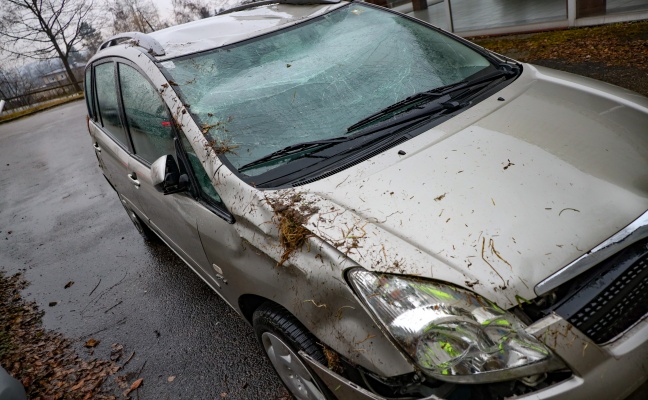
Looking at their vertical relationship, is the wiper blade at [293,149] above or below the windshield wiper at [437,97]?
above

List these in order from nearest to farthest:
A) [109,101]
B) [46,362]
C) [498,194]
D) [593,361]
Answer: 1. [593,361]
2. [498,194]
3. [46,362]
4. [109,101]

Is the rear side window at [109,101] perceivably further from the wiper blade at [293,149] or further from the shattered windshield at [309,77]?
the wiper blade at [293,149]

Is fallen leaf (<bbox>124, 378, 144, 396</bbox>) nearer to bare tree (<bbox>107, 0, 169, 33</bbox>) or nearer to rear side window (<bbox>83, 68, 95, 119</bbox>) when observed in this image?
rear side window (<bbox>83, 68, 95, 119</bbox>)

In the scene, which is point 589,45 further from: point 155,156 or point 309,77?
point 155,156

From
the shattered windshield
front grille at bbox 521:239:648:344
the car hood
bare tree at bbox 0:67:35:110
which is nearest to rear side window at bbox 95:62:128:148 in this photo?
the shattered windshield

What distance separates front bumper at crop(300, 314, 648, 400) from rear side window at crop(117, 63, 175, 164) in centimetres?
207

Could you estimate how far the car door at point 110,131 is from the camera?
11.3 ft

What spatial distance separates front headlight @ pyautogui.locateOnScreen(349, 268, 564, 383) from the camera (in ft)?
4.69

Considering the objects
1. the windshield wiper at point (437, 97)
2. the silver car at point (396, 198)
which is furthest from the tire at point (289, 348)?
the windshield wiper at point (437, 97)

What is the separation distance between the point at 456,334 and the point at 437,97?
150 cm

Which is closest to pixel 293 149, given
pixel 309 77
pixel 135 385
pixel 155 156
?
pixel 309 77

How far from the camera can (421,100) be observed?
2549 mm

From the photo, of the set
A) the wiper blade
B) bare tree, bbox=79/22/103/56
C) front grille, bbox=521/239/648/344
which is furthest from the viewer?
bare tree, bbox=79/22/103/56

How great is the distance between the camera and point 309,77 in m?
2.70
